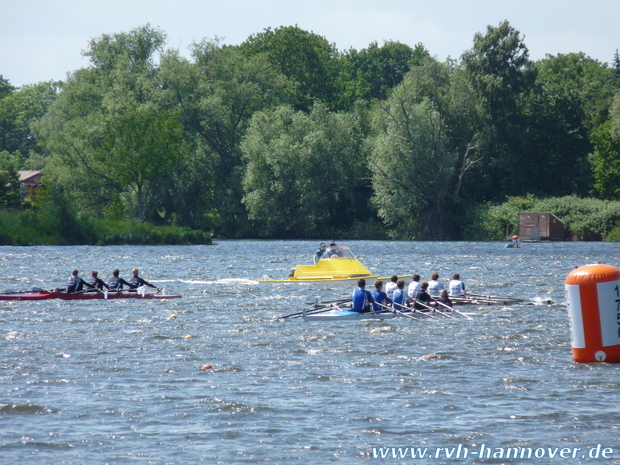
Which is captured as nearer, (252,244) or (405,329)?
(405,329)

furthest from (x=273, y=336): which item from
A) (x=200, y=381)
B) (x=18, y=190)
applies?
(x=18, y=190)

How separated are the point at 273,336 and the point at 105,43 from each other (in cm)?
7595

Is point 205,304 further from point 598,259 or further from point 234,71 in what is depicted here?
point 234,71

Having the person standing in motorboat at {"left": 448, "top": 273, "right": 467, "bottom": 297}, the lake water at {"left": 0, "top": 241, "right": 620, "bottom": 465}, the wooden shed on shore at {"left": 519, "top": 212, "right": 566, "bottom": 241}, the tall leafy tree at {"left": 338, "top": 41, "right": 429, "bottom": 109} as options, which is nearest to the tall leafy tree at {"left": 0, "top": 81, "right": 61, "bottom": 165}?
the tall leafy tree at {"left": 338, "top": 41, "right": 429, "bottom": 109}

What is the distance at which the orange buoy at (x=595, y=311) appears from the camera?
16.5 metres

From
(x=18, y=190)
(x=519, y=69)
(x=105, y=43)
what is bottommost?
(x=18, y=190)

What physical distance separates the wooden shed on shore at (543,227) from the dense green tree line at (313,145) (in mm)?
5374

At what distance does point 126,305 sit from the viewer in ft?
99.3

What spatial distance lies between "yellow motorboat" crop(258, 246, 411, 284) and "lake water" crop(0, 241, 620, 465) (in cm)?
616

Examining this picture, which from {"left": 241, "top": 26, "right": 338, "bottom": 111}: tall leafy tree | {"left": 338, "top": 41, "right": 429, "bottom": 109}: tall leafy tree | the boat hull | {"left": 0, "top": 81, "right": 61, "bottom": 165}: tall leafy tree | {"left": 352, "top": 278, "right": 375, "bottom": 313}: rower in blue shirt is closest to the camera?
{"left": 352, "top": 278, "right": 375, "bottom": 313}: rower in blue shirt

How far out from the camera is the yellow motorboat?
121 ft

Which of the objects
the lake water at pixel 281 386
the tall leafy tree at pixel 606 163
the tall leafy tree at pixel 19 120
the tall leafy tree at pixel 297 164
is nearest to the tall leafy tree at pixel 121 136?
the tall leafy tree at pixel 297 164

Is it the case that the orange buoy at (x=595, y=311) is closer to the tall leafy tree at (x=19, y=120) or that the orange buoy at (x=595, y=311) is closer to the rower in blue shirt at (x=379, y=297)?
the rower in blue shirt at (x=379, y=297)

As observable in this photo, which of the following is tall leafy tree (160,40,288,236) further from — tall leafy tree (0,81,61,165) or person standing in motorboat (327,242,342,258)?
tall leafy tree (0,81,61,165)
